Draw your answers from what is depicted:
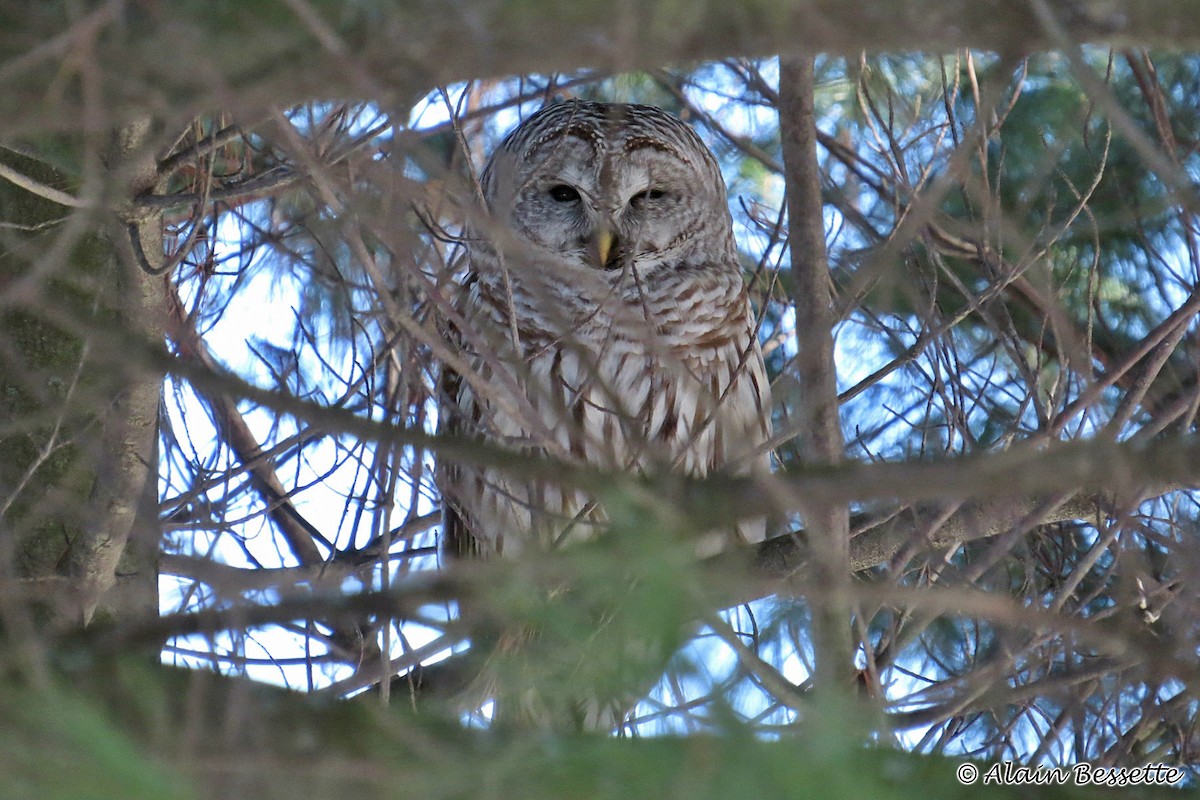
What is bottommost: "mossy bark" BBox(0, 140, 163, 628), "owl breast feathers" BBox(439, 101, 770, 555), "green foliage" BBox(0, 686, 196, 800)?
A: "green foliage" BBox(0, 686, 196, 800)

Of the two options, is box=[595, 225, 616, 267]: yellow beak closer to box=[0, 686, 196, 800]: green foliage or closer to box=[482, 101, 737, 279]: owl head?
box=[482, 101, 737, 279]: owl head

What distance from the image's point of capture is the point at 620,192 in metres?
4.70

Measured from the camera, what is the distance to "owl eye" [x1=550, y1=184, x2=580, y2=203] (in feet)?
15.9

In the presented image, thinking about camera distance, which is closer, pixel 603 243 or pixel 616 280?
pixel 616 280

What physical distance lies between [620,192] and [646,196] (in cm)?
12

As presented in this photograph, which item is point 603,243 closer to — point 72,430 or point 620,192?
point 620,192

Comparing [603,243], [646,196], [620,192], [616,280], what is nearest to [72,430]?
[616,280]

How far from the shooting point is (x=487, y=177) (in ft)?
15.0

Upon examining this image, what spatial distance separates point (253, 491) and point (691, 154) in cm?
206

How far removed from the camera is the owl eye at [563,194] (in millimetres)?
4840

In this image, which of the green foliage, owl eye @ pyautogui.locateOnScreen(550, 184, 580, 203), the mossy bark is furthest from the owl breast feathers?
the green foliage

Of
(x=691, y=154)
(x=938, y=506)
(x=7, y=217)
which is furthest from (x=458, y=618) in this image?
(x=691, y=154)

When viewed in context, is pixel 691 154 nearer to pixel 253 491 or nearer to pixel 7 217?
pixel 253 491

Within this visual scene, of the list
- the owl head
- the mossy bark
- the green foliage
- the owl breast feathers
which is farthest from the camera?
the owl head
